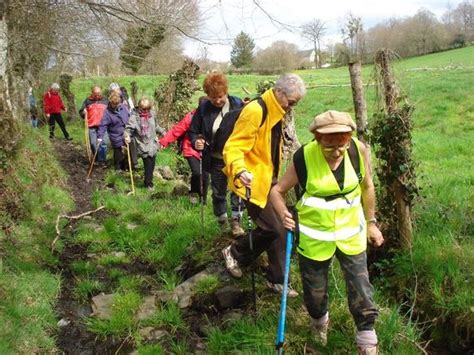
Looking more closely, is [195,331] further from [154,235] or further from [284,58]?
[284,58]

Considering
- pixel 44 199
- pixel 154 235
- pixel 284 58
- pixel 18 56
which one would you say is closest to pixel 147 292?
pixel 154 235

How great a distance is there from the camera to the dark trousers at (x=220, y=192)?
627 centimetres

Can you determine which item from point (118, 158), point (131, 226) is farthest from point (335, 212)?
point (118, 158)

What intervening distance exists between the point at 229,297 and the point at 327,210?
74.8 inches

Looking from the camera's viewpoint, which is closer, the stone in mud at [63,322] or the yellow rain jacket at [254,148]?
the yellow rain jacket at [254,148]

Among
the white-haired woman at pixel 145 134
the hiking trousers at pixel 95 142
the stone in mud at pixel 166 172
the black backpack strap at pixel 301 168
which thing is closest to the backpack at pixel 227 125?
the black backpack strap at pixel 301 168

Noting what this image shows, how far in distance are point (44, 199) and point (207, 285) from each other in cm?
458

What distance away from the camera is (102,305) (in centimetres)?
522

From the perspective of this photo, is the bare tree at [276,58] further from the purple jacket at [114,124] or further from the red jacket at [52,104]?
the purple jacket at [114,124]

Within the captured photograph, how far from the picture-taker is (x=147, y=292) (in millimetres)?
5594

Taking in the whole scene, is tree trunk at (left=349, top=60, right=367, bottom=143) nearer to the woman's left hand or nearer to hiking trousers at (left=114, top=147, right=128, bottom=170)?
the woman's left hand

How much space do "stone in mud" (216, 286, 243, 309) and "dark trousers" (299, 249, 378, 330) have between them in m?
1.30

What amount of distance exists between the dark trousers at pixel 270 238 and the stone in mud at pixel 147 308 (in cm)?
122

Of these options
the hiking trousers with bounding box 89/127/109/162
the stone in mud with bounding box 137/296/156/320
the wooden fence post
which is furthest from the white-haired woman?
the wooden fence post
